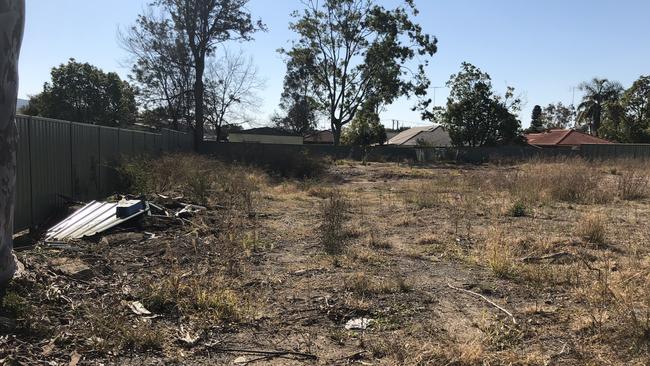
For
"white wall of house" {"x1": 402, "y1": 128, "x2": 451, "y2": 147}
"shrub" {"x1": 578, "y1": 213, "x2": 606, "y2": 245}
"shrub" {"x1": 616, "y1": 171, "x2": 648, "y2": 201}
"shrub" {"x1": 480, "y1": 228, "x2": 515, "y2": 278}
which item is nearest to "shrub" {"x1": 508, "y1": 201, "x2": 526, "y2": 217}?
"shrub" {"x1": 578, "y1": 213, "x2": 606, "y2": 245}

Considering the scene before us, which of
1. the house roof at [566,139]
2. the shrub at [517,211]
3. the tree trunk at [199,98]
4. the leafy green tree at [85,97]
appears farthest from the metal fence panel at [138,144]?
the house roof at [566,139]

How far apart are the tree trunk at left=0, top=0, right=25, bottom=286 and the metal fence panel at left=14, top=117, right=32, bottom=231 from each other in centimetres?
455

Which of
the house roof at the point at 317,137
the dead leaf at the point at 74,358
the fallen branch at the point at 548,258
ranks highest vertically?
the house roof at the point at 317,137

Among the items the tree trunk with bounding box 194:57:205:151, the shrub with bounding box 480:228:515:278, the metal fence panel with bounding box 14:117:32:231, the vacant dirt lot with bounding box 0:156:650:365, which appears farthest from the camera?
the tree trunk with bounding box 194:57:205:151

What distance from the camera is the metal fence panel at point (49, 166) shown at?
9.21 metres

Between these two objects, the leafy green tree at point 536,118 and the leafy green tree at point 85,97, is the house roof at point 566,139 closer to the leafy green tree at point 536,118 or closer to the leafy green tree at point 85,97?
the leafy green tree at point 536,118

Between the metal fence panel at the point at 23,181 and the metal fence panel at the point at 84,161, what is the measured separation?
228 cm

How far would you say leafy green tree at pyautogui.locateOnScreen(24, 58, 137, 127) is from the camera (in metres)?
47.0

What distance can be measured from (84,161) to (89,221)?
3957 mm

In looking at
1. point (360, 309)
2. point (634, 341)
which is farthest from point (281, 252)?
point (634, 341)

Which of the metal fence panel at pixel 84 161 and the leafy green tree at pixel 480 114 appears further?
the leafy green tree at pixel 480 114

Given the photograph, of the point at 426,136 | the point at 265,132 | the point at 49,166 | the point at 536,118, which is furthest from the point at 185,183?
the point at 536,118

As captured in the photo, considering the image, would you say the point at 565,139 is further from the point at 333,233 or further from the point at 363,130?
the point at 333,233

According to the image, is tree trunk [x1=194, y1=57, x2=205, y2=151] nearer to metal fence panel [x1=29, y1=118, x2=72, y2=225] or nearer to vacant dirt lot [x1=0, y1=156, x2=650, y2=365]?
metal fence panel [x1=29, y1=118, x2=72, y2=225]
